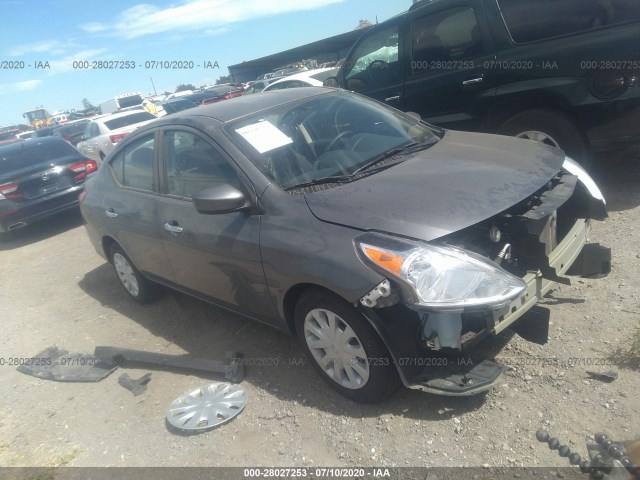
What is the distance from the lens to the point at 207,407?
9.89 feet

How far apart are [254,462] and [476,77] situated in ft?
13.7

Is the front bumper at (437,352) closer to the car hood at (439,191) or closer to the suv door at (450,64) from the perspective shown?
the car hood at (439,191)

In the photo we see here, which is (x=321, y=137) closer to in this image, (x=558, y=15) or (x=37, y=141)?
Result: (x=558, y=15)

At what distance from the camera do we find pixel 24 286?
238 inches

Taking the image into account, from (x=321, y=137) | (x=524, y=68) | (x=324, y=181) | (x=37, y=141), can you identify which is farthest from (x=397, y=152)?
(x=37, y=141)

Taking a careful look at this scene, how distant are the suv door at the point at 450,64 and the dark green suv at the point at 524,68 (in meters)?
0.01

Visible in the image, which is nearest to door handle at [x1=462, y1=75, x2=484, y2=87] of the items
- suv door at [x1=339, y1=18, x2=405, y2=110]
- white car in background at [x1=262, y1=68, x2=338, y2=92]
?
suv door at [x1=339, y1=18, x2=405, y2=110]

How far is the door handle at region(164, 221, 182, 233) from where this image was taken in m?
3.46

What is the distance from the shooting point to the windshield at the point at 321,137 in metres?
3.01

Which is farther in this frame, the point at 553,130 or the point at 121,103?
the point at 121,103

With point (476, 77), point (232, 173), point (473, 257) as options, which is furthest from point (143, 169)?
point (476, 77)

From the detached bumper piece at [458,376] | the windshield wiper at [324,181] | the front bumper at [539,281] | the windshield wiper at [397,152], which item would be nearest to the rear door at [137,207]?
the windshield wiper at [324,181]

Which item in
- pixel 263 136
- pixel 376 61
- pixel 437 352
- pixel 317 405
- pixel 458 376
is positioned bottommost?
pixel 317 405

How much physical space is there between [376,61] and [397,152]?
3.05m
